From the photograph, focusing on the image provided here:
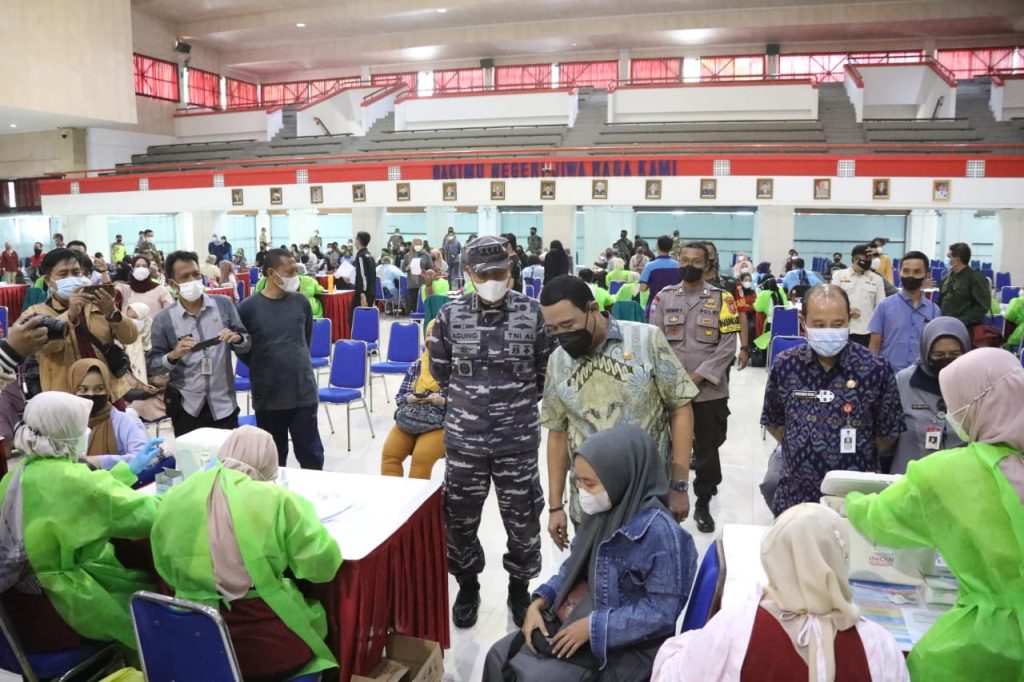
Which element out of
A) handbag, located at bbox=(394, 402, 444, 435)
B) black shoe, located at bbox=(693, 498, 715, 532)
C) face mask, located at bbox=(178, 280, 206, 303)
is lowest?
black shoe, located at bbox=(693, 498, 715, 532)

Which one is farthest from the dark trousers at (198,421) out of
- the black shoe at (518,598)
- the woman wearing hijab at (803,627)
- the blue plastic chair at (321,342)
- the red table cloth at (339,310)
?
the red table cloth at (339,310)

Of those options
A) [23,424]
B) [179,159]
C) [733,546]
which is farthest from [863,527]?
[179,159]

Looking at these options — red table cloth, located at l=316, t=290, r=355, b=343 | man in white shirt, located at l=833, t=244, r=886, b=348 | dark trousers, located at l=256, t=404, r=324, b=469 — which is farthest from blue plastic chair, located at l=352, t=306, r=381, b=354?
man in white shirt, located at l=833, t=244, r=886, b=348

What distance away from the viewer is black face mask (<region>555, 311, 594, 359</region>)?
109 inches

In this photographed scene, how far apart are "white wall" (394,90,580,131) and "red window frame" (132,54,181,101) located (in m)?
9.69

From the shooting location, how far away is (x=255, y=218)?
23.0m

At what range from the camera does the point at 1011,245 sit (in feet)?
48.2

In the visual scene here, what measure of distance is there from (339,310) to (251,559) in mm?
9061

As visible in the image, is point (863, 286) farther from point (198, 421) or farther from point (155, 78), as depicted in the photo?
point (155, 78)

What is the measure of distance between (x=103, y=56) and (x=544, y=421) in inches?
829

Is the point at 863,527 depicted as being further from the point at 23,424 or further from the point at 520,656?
the point at 23,424

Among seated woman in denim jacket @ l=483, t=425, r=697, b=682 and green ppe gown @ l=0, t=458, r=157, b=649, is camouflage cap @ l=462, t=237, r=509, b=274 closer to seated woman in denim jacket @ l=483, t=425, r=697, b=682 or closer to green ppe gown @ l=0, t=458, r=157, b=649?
seated woman in denim jacket @ l=483, t=425, r=697, b=682

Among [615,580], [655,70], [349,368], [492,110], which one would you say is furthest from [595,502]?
[655,70]

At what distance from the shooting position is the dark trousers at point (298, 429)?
A: 441 centimetres
